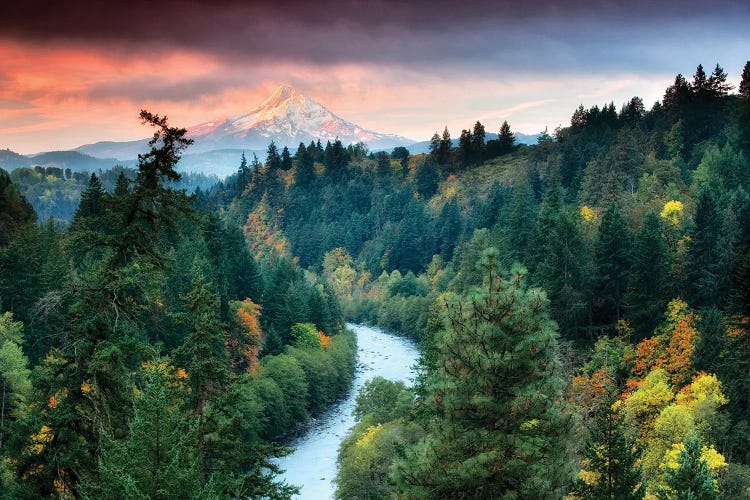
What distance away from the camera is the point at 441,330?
2234cm

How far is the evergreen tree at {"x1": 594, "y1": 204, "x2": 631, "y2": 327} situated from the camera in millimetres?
56500

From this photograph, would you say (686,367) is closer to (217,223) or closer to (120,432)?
(120,432)

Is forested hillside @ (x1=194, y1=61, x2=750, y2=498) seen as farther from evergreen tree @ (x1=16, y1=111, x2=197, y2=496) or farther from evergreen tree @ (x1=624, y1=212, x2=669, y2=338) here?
evergreen tree @ (x1=16, y1=111, x2=197, y2=496)

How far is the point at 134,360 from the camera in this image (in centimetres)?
1622

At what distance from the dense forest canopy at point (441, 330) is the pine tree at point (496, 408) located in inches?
2.4

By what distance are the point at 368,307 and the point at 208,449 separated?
344ft

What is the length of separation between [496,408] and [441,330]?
7236 millimetres

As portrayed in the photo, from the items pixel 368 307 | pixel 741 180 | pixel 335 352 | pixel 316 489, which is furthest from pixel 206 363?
pixel 368 307

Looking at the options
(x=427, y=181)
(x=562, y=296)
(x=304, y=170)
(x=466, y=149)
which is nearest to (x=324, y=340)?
(x=562, y=296)

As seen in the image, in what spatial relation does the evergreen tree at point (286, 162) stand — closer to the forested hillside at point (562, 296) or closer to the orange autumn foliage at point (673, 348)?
the forested hillside at point (562, 296)

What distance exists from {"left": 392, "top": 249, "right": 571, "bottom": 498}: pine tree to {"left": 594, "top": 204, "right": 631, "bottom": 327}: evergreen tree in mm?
43925

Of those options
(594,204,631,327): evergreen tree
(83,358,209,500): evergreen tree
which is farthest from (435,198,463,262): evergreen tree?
(83,358,209,500): evergreen tree

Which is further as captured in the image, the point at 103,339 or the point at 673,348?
the point at 673,348

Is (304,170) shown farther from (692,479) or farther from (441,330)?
(692,479)
